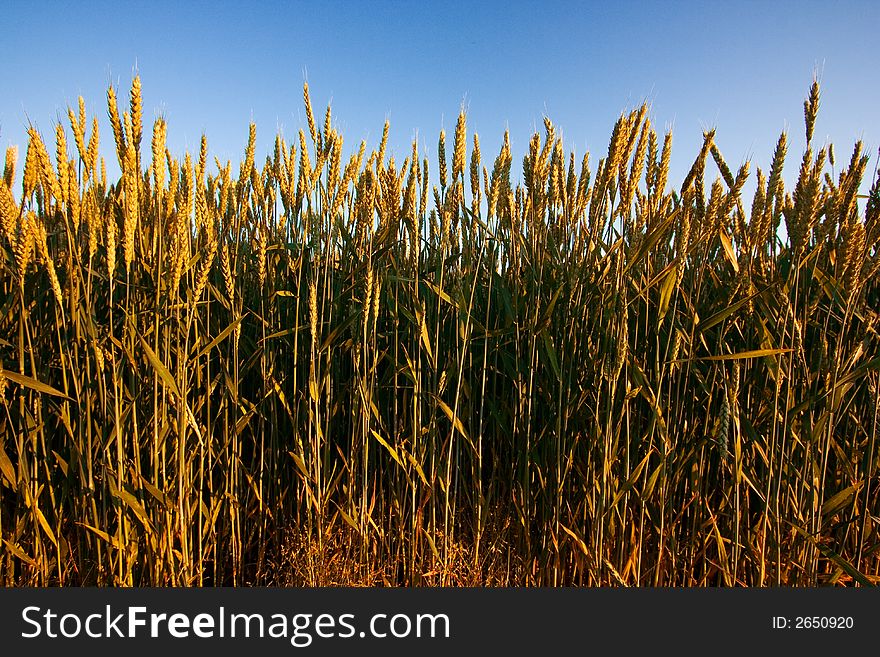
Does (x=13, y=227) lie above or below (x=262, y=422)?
above

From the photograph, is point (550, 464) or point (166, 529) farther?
point (550, 464)

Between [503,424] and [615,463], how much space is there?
0.35 m

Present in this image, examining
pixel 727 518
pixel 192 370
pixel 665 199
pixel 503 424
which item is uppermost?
pixel 665 199

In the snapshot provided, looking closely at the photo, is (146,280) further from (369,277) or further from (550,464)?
(550,464)

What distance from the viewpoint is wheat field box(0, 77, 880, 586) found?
55.9 inches

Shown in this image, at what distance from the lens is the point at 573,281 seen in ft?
5.11

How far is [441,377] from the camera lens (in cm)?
152

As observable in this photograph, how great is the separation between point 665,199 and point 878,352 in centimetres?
74

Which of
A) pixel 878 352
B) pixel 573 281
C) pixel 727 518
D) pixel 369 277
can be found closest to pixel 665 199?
pixel 573 281

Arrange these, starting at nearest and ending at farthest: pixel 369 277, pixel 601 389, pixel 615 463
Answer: pixel 369 277 → pixel 601 389 → pixel 615 463

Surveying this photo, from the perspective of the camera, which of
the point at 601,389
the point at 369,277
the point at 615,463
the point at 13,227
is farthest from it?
the point at 615,463

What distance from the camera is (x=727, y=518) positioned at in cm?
172

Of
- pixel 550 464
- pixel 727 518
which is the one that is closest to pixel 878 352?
pixel 727 518

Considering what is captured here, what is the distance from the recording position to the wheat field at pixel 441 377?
4.66 feet
